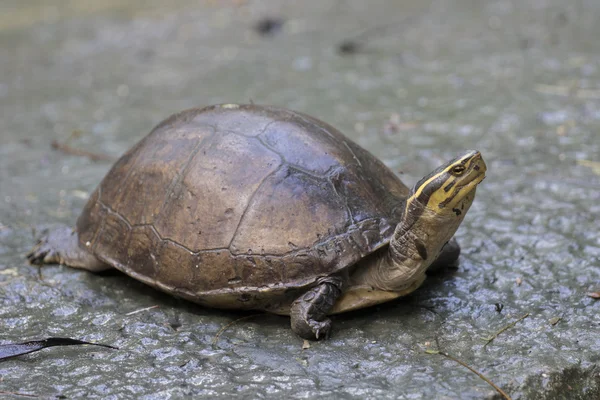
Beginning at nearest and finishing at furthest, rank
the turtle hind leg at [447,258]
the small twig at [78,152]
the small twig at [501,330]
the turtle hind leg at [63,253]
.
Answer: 1. the small twig at [501,330]
2. the turtle hind leg at [447,258]
3. the turtle hind leg at [63,253]
4. the small twig at [78,152]

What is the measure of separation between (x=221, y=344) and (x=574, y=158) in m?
3.39

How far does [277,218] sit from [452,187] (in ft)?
2.82

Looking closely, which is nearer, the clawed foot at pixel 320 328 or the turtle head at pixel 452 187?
the turtle head at pixel 452 187

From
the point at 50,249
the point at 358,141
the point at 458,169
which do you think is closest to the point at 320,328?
the point at 458,169

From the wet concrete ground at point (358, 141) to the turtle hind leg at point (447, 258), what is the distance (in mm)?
84

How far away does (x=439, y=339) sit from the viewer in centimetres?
317

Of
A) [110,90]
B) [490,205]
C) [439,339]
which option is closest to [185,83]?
[110,90]

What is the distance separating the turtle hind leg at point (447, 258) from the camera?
12.3 ft

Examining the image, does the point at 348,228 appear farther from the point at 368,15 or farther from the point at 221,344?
the point at 368,15

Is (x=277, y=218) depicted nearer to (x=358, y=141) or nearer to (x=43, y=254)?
(x=43, y=254)

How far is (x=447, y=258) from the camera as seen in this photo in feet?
12.4

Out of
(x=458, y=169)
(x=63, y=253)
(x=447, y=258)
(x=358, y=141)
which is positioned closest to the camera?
(x=458, y=169)

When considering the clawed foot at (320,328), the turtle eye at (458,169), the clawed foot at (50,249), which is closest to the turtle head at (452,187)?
the turtle eye at (458,169)

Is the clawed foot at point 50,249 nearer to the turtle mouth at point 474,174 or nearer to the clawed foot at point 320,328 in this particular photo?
the clawed foot at point 320,328
